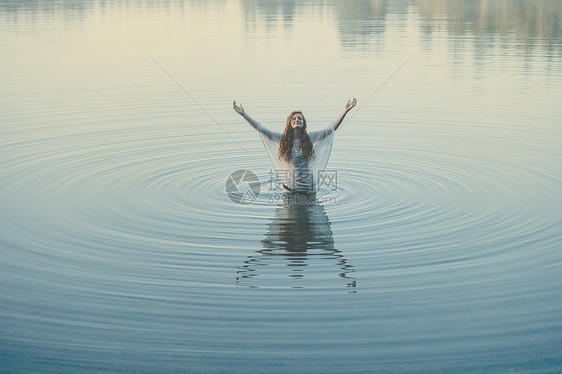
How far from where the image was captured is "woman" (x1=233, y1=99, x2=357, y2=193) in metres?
11.8

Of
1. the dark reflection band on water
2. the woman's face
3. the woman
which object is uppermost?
the woman's face

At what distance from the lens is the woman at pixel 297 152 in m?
11.8

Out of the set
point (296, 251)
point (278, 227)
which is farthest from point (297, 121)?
point (296, 251)

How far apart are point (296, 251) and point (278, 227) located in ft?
3.35

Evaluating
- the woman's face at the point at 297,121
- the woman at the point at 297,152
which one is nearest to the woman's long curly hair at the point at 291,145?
the woman at the point at 297,152

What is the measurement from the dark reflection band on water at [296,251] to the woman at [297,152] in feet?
1.74

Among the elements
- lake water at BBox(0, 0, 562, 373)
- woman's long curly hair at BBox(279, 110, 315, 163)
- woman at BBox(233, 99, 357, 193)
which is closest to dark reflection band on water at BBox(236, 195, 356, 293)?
lake water at BBox(0, 0, 562, 373)

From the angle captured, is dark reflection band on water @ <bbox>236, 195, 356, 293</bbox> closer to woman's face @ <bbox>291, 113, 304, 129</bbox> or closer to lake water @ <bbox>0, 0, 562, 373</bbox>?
lake water @ <bbox>0, 0, 562, 373</bbox>

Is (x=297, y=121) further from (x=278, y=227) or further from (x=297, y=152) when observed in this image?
(x=278, y=227)

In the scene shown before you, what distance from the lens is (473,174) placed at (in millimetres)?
13266

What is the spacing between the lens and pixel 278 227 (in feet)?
34.6

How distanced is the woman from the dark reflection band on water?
0.53 metres

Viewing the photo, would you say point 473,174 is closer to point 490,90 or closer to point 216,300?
point 216,300

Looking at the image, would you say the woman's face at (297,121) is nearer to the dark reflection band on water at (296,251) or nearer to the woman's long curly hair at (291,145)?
the woman's long curly hair at (291,145)
